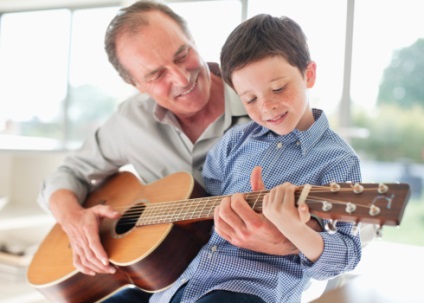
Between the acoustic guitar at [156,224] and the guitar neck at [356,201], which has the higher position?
the guitar neck at [356,201]

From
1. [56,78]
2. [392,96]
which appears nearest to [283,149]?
[392,96]

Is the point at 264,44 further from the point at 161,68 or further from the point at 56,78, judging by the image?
the point at 56,78

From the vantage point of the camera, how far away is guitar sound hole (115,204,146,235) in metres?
1.59

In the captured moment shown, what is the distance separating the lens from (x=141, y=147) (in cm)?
179

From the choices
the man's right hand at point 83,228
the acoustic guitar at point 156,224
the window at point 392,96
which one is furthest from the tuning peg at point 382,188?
the window at point 392,96

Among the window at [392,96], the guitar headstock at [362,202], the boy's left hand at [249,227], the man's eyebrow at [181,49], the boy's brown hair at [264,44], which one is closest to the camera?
the guitar headstock at [362,202]

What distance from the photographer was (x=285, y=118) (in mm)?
1188

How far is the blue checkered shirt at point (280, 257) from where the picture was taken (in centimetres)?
114

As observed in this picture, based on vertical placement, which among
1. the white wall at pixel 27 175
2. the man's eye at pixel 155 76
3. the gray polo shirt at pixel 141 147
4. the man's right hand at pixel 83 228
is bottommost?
the white wall at pixel 27 175

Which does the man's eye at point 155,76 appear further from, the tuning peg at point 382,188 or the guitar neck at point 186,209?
the tuning peg at point 382,188

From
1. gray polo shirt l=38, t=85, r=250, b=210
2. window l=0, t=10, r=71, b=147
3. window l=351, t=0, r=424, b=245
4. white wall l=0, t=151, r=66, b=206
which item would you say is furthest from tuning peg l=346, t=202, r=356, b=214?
window l=0, t=10, r=71, b=147

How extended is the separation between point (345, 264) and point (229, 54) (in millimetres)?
540

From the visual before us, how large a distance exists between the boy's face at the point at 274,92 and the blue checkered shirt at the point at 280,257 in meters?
0.08

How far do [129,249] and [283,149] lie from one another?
1.70 ft
